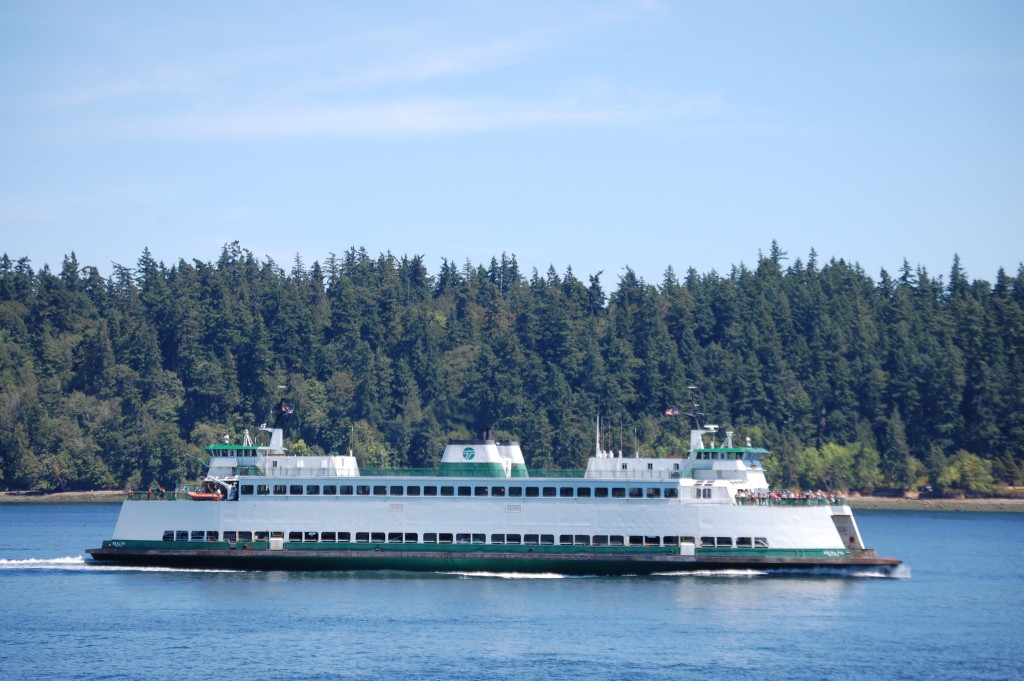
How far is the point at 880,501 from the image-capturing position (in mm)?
107375

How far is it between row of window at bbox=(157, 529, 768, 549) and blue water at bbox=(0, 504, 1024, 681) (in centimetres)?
139

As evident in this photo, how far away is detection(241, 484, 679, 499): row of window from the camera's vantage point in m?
52.7

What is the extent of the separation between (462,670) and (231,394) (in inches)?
3319

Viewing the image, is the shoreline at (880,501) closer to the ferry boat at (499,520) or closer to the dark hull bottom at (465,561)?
the dark hull bottom at (465,561)

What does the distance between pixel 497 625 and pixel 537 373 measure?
75398mm

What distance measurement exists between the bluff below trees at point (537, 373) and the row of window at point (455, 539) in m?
52.5

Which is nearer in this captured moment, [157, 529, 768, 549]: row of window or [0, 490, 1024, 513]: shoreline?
[157, 529, 768, 549]: row of window

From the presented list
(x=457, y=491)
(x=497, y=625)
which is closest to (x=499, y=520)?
(x=457, y=491)

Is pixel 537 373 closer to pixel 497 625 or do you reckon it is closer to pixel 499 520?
pixel 499 520

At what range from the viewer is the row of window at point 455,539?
52.0 m

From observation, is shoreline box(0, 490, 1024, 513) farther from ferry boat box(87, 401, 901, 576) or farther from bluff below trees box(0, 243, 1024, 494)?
ferry boat box(87, 401, 901, 576)

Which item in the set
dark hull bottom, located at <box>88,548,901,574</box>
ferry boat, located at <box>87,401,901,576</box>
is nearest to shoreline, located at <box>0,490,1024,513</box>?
dark hull bottom, located at <box>88,548,901,574</box>

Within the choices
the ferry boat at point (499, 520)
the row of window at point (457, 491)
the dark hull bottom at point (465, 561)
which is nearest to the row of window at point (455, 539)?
the ferry boat at point (499, 520)

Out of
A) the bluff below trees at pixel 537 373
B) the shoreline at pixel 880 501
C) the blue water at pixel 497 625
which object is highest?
the bluff below trees at pixel 537 373
